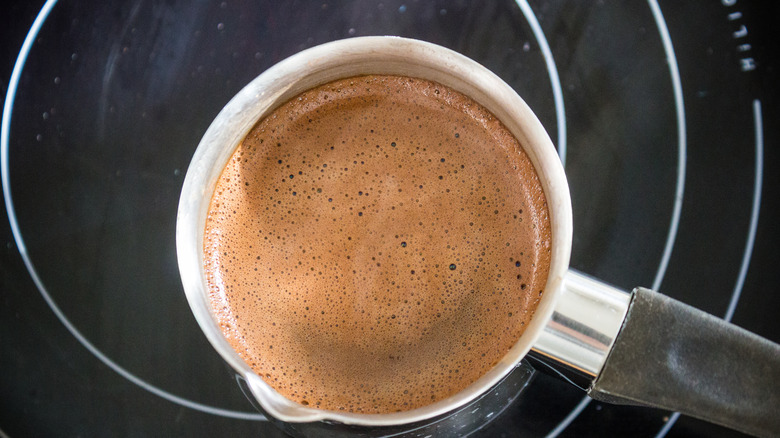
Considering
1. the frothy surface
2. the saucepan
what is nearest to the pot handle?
the saucepan

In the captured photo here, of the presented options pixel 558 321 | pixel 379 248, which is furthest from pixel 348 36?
pixel 558 321

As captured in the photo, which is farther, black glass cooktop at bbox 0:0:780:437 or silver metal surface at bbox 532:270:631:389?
black glass cooktop at bbox 0:0:780:437

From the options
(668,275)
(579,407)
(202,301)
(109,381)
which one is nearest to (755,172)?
(668,275)

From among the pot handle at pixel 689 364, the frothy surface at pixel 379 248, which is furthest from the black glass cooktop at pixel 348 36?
the pot handle at pixel 689 364

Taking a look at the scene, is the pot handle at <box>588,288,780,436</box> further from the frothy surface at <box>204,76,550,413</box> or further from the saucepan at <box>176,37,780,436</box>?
the frothy surface at <box>204,76,550,413</box>

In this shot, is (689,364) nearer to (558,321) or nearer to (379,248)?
(558,321)

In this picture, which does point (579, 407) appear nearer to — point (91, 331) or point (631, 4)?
point (631, 4)
